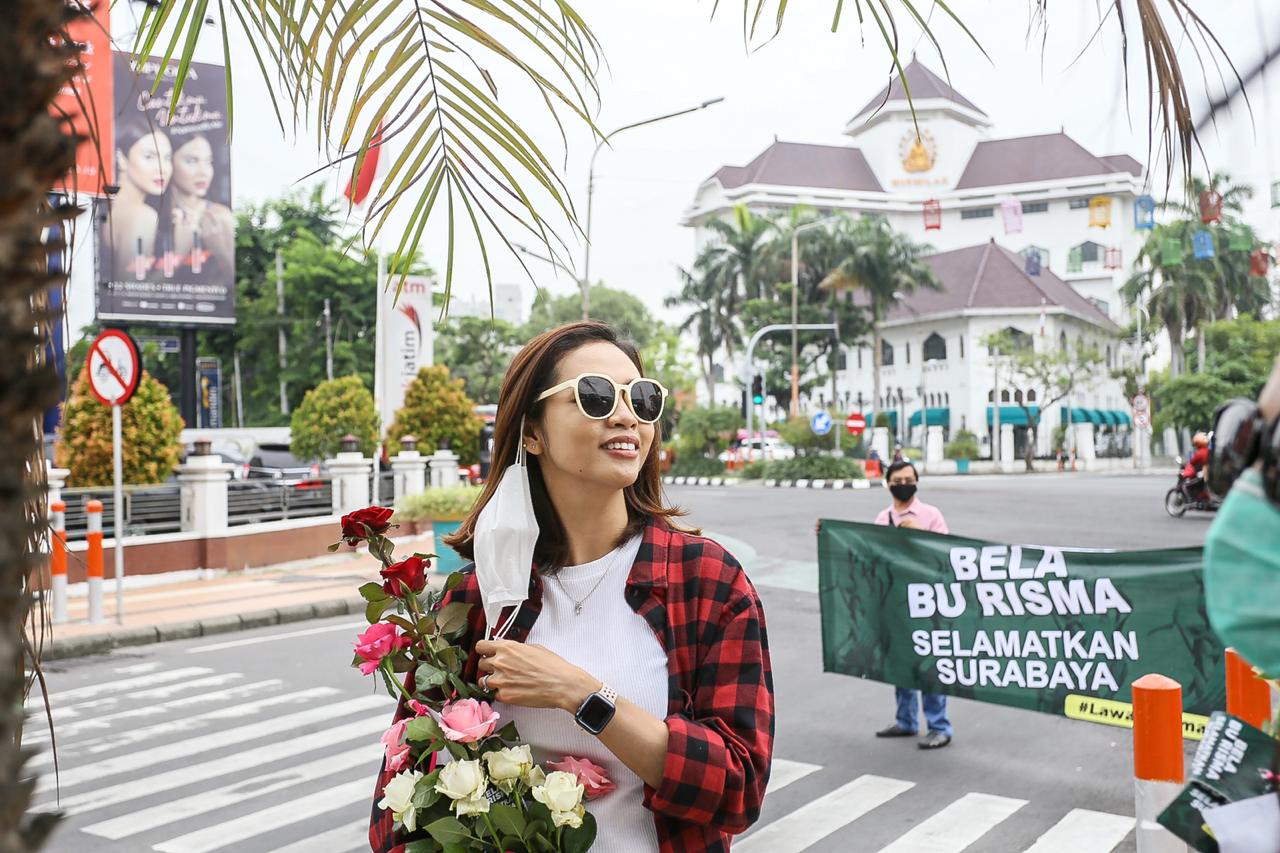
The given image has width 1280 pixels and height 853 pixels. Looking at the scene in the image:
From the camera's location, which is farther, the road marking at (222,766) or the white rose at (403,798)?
the road marking at (222,766)

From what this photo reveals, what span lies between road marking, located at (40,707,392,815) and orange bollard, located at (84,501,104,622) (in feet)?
15.7

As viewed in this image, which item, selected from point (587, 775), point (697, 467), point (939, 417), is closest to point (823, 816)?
point (587, 775)

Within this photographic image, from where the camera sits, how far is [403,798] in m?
2.02

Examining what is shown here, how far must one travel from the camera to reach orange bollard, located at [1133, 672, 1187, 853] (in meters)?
2.67

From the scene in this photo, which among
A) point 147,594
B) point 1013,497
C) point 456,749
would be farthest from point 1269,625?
point 1013,497

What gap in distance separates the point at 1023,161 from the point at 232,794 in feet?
276

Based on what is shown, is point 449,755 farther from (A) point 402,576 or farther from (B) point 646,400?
(B) point 646,400

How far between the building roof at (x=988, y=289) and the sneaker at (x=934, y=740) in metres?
53.1

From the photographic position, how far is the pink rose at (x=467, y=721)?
77.4 inches

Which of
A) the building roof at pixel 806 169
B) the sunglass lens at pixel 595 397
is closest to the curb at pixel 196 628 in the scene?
the sunglass lens at pixel 595 397

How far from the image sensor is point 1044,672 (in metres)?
6.20

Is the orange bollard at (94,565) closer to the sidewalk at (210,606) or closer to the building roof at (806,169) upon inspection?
the sidewalk at (210,606)

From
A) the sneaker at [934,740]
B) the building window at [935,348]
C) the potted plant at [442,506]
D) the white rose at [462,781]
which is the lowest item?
the sneaker at [934,740]

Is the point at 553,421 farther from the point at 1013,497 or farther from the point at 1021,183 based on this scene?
the point at 1021,183
